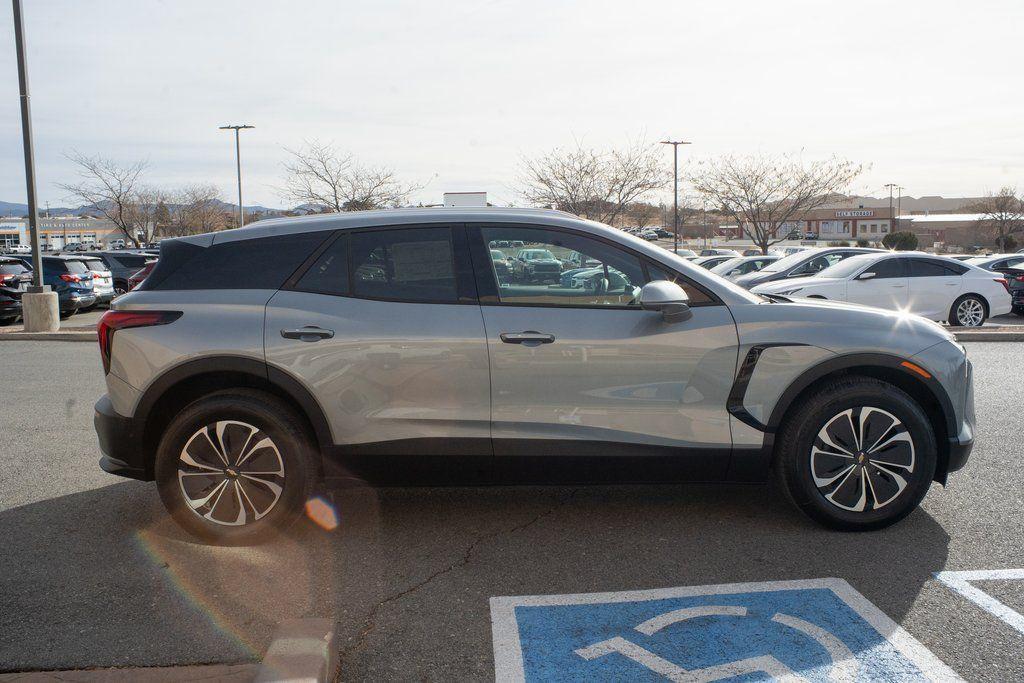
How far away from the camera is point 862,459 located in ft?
14.0

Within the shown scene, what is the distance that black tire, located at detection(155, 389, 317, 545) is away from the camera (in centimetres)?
418

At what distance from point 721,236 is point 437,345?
108 m

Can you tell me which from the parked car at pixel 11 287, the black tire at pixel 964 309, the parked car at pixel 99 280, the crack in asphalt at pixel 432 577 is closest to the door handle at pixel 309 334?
the crack in asphalt at pixel 432 577

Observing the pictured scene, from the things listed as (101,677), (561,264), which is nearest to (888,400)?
(561,264)

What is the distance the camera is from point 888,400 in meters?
4.22

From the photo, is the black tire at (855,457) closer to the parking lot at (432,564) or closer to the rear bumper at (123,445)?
the parking lot at (432,564)

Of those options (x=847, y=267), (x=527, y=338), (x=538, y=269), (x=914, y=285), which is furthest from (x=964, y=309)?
(x=527, y=338)

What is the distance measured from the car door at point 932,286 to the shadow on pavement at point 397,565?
10717 millimetres

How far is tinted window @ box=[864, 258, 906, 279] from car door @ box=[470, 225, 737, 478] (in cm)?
1107

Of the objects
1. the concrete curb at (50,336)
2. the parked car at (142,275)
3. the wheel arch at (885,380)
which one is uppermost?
the parked car at (142,275)

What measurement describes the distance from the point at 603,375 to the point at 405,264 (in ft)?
3.87

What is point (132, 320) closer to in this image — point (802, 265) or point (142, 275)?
point (142, 275)

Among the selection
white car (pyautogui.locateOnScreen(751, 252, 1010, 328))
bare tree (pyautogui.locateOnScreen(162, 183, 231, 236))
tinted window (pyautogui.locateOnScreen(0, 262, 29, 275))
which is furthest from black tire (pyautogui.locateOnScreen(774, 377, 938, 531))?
bare tree (pyautogui.locateOnScreen(162, 183, 231, 236))

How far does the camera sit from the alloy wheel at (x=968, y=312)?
14.4 metres
